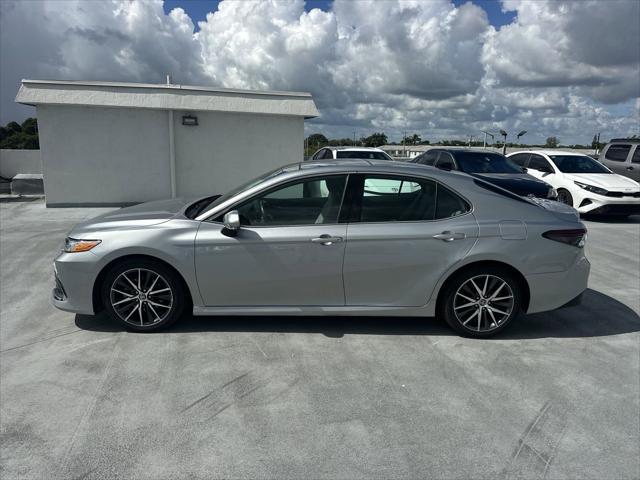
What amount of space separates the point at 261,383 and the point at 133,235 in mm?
1711

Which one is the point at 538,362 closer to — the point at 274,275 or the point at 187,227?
the point at 274,275

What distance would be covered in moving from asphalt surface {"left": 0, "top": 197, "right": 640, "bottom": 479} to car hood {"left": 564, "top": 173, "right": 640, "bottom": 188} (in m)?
7.14

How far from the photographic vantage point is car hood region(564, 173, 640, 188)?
1077 centimetres

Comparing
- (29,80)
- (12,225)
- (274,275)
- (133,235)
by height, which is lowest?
(12,225)

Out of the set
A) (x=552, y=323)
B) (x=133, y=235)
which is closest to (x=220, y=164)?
(x=133, y=235)

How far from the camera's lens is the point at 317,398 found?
326cm

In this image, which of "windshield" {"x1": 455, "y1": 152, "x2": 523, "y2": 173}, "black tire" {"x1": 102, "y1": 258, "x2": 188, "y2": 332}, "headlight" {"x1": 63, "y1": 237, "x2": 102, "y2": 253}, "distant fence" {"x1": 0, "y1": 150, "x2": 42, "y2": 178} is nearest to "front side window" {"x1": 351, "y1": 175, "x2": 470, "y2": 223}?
"black tire" {"x1": 102, "y1": 258, "x2": 188, "y2": 332}

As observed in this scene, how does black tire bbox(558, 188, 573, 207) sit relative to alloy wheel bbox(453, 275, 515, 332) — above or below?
above

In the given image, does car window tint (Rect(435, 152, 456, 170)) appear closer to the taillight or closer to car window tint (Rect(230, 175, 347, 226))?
the taillight

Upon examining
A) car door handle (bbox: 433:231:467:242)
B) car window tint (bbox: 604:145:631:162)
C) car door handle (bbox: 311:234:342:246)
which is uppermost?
car window tint (bbox: 604:145:631:162)

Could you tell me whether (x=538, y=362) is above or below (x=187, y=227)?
below

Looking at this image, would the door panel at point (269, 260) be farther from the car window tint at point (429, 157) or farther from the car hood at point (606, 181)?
the car hood at point (606, 181)

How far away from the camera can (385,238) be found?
159 inches

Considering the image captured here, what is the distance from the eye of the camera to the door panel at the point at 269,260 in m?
4.00
